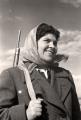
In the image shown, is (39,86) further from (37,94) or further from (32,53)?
(32,53)

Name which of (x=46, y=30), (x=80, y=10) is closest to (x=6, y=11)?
(x=80, y=10)

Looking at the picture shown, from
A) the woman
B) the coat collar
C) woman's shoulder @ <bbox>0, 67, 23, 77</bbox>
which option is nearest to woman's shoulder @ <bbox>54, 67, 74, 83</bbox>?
the woman

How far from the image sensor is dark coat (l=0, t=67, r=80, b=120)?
200cm

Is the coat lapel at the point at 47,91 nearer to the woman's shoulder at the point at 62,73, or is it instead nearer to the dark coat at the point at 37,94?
Result: the dark coat at the point at 37,94

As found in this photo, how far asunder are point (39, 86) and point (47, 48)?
0.22 meters

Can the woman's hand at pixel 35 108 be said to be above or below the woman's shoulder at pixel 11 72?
below

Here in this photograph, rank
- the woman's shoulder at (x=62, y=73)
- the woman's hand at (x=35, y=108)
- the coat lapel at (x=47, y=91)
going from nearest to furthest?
1. the woman's hand at (x=35, y=108)
2. the coat lapel at (x=47, y=91)
3. the woman's shoulder at (x=62, y=73)

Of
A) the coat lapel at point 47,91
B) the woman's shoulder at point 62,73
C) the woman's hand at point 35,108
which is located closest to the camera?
the woman's hand at point 35,108

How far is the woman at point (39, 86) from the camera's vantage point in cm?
200

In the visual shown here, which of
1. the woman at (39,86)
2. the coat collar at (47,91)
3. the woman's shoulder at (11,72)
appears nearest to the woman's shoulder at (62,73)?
the woman at (39,86)

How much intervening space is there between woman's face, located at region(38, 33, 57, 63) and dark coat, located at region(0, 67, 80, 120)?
0.34ft

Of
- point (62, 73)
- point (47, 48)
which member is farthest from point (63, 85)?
point (47, 48)

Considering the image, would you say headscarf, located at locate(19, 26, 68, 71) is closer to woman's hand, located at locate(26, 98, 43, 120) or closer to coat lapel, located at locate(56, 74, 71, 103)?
coat lapel, located at locate(56, 74, 71, 103)

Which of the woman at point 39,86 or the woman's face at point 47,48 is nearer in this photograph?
the woman at point 39,86
